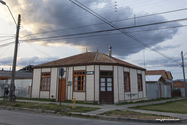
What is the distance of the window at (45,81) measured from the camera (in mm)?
17531

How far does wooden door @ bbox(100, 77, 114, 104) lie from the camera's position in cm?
1473

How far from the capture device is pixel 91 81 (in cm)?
1494

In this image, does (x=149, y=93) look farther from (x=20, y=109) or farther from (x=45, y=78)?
(x=20, y=109)

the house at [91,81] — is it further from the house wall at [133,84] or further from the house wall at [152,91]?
the house wall at [152,91]

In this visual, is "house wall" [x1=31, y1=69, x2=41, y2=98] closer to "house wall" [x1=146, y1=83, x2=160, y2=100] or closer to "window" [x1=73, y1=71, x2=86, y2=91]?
"window" [x1=73, y1=71, x2=86, y2=91]

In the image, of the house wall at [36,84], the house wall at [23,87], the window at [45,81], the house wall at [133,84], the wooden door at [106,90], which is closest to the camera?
the wooden door at [106,90]

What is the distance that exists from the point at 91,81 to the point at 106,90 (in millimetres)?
1651

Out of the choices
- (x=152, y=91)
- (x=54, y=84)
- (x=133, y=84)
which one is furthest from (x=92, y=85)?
(x=152, y=91)

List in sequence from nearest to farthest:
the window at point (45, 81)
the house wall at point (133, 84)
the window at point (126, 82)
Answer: the window at point (126, 82) < the house wall at point (133, 84) < the window at point (45, 81)

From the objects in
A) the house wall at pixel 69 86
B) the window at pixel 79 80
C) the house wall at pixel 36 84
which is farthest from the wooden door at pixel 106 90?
the house wall at pixel 36 84

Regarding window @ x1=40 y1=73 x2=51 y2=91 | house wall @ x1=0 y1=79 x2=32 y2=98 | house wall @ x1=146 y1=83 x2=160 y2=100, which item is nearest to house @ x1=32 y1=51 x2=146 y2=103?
window @ x1=40 y1=73 x2=51 y2=91

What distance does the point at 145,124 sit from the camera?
725 cm

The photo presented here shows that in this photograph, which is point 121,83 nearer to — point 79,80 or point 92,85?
point 92,85

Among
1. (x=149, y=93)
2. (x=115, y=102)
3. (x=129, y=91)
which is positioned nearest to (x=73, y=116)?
(x=115, y=102)
